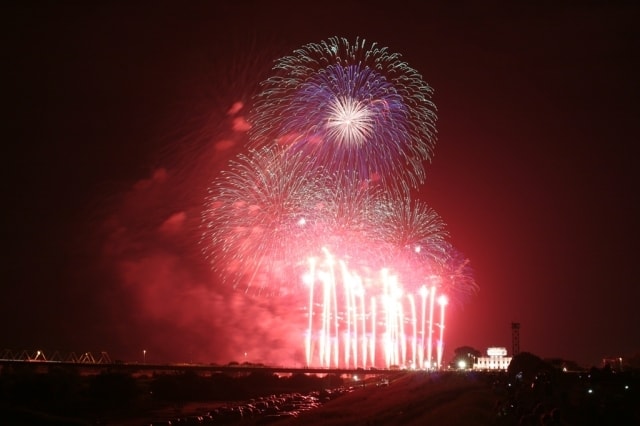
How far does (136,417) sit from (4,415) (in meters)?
15.2

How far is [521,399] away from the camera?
172 feet

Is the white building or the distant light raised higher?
the distant light

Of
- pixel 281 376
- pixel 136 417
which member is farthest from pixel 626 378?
pixel 281 376

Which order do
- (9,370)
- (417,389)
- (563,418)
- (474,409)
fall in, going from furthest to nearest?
(9,370) → (417,389) → (474,409) → (563,418)

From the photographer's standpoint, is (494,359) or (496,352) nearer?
(494,359)

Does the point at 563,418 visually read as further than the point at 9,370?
No

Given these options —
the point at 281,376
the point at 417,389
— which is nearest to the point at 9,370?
the point at 281,376

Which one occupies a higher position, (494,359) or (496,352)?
(496,352)

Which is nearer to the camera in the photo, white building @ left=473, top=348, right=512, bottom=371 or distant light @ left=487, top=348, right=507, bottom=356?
white building @ left=473, top=348, right=512, bottom=371

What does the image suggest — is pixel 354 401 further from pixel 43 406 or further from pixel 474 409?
pixel 43 406

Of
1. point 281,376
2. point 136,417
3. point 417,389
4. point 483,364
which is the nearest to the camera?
point 417,389

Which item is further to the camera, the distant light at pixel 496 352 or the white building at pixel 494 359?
the distant light at pixel 496 352

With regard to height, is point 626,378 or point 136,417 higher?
point 626,378

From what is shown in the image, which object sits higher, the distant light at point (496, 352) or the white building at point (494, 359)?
the distant light at point (496, 352)
